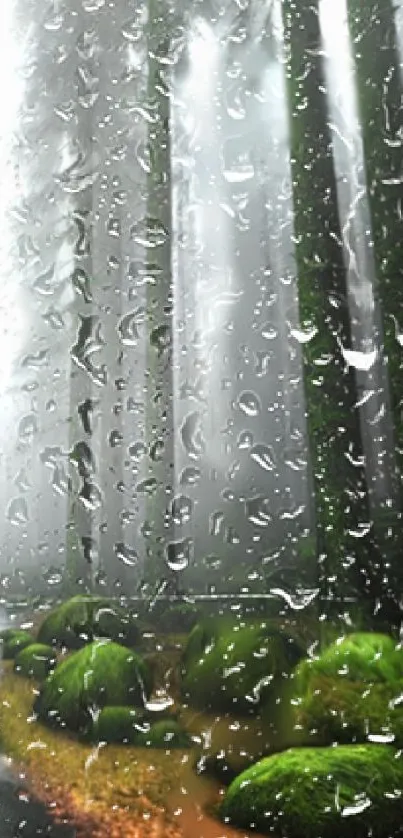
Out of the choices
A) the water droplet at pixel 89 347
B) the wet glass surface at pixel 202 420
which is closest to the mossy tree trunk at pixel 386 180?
the wet glass surface at pixel 202 420

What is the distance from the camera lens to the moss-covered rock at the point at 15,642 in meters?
1.27

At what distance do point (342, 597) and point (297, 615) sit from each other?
10 centimetres

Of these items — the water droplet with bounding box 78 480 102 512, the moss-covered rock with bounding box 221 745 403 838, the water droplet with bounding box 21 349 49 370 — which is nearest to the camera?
the moss-covered rock with bounding box 221 745 403 838

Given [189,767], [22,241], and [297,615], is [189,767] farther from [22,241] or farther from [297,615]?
[22,241]

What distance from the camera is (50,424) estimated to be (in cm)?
139

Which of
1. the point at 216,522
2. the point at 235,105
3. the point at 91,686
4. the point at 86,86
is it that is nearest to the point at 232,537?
the point at 216,522

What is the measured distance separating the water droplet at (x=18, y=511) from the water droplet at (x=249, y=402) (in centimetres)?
49

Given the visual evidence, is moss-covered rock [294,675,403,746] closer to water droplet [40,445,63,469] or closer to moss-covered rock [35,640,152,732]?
moss-covered rock [35,640,152,732]

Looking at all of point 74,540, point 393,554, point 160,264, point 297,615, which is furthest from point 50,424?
point 393,554

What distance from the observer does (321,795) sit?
0.97 metres

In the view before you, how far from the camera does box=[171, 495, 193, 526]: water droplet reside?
1.27m

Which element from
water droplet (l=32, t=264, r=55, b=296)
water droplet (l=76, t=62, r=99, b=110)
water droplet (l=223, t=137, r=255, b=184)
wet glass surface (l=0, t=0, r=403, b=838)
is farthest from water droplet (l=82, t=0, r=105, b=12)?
water droplet (l=32, t=264, r=55, b=296)

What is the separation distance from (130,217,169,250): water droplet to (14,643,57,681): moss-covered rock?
87 centimetres

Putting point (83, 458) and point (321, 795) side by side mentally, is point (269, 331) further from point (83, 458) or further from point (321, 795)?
point (321, 795)
